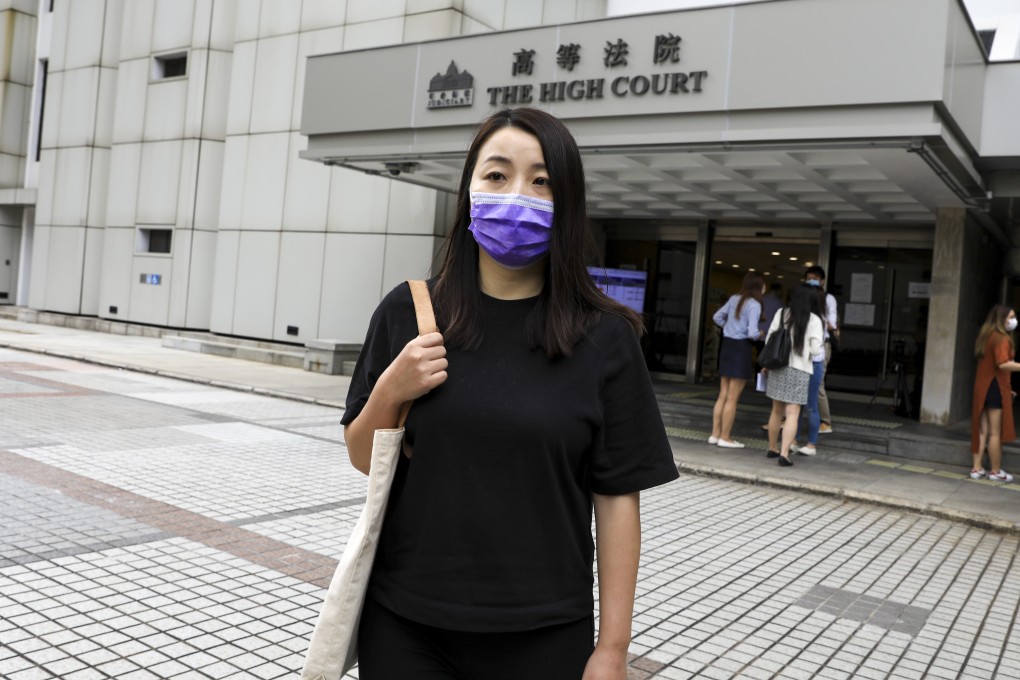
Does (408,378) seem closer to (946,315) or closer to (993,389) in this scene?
(993,389)

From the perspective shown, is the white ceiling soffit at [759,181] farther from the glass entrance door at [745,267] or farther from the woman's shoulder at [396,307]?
the woman's shoulder at [396,307]

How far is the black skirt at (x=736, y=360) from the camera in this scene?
33.5 feet

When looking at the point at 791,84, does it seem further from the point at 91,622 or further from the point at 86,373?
the point at 86,373

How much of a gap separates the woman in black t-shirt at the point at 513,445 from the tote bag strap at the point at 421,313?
2 cm

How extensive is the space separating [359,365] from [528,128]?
2.10 feet

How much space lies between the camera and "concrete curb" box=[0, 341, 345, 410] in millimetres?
12828

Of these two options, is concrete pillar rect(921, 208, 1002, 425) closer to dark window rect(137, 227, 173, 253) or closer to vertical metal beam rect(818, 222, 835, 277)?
vertical metal beam rect(818, 222, 835, 277)

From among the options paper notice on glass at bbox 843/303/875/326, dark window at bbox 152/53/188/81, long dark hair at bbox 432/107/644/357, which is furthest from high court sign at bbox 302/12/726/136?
dark window at bbox 152/53/188/81

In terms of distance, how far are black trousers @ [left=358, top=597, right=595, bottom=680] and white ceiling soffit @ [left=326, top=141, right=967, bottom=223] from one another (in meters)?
8.11

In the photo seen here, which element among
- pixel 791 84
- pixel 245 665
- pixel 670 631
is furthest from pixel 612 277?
pixel 245 665

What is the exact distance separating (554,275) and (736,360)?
8.80m

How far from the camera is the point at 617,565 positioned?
1.85m

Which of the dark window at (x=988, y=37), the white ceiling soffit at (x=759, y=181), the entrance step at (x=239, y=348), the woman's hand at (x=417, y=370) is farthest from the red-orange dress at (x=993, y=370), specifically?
the entrance step at (x=239, y=348)

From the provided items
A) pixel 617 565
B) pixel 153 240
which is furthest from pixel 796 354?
pixel 153 240
